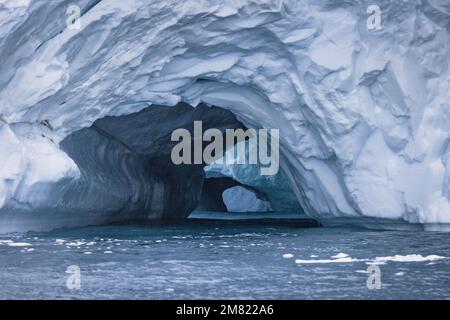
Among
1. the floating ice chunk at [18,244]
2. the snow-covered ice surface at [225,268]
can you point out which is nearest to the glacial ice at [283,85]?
the floating ice chunk at [18,244]

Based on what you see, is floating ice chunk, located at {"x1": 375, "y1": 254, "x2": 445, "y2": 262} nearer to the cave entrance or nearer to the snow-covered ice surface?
the snow-covered ice surface

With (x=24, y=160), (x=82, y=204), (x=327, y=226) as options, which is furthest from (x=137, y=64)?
(x=327, y=226)

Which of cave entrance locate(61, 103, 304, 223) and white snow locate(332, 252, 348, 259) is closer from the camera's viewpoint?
white snow locate(332, 252, 348, 259)

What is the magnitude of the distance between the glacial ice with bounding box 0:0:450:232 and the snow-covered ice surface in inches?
69.9

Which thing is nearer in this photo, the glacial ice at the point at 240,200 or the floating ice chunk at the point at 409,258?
the floating ice chunk at the point at 409,258

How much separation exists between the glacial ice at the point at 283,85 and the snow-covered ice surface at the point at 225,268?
5.83 ft

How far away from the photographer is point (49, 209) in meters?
11.2

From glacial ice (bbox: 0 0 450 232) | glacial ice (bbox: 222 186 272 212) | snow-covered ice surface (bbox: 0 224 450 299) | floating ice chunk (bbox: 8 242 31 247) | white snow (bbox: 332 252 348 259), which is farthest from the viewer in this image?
glacial ice (bbox: 222 186 272 212)

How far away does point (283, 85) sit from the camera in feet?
39.1

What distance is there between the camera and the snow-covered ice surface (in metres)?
4.96

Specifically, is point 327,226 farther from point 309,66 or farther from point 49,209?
point 49,209

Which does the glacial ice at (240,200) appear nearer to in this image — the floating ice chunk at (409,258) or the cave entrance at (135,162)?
the cave entrance at (135,162)

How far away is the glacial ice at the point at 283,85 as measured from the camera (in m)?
9.94

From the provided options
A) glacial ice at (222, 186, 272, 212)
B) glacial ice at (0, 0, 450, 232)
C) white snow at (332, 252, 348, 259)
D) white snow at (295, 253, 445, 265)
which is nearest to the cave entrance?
glacial ice at (0, 0, 450, 232)
